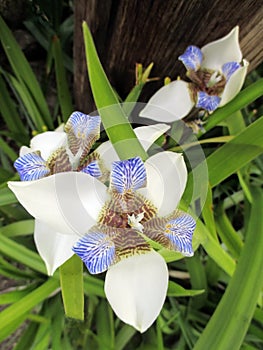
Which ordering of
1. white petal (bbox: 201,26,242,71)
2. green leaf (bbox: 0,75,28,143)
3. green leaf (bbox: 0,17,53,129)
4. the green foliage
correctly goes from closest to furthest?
the green foliage, white petal (bbox: 201,26,242,71), green leaf (bbox: 0,17,53,129), green leaf (bbox: 0,75,28,143)

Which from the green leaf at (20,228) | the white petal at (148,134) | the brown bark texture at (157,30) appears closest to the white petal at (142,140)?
the white petal at (148,134)

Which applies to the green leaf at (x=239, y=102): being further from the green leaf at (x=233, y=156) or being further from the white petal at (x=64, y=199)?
the white petal at (x=64, y=199)

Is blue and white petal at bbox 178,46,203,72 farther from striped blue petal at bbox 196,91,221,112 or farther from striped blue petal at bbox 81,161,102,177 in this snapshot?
striped blue petal at bbox 81,161,102,177

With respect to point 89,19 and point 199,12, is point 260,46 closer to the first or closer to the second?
point 199,12

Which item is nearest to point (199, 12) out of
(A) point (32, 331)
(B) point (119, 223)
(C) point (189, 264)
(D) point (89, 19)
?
(D) point (89, 19)

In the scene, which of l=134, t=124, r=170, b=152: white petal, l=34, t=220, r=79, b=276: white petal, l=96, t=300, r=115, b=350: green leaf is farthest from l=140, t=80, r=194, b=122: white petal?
l=96, t=300, r=115, b=350: green leaf
